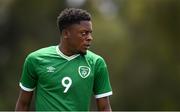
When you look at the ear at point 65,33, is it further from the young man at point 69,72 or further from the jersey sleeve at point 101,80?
the jersey sleeve at point 101,80

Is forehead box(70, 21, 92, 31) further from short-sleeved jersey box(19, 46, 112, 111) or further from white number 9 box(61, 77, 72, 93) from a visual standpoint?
white number 9 box(61, 77, 72, 93)

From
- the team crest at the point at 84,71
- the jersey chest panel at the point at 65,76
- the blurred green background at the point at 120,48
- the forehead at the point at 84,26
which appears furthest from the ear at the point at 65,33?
the blurred green background at the point at 120,48

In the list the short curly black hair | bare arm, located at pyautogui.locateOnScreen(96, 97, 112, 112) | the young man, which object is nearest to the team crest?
the young man

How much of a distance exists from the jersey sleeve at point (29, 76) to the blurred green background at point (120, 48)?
51.5 ft

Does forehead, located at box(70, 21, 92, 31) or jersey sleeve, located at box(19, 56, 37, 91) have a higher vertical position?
forehead, located at box(70, 21, 92, 31)

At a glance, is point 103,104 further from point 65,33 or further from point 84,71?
point 65,33

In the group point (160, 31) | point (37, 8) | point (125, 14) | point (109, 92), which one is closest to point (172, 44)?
point (160, 31)

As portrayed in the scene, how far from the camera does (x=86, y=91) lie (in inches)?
299

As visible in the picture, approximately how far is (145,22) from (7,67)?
443 cm

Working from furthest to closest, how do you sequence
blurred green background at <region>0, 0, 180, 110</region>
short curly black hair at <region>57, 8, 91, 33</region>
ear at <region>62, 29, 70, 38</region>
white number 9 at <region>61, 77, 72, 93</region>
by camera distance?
blurred green background at <region>0, 0, 180, 110</region> → ear at <region>62, 29, 70, 38</region> → short curly black hair at <region>57, 8, 91, 33</region> → white number 9 at <region>61, 77, 72, 93</region>

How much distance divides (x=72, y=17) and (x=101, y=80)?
2.10 feet

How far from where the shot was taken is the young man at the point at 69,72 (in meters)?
7.54

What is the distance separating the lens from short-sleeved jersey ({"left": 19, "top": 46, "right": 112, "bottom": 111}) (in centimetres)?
754

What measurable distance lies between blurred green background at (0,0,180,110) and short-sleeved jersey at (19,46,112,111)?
1567cm
